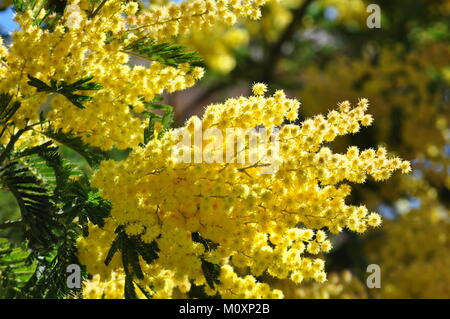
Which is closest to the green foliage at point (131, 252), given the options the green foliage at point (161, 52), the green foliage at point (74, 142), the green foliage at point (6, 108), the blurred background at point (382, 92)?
the green foliage at point (74, 142)

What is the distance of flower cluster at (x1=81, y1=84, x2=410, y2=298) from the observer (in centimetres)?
209

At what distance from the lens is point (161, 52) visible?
2621mm

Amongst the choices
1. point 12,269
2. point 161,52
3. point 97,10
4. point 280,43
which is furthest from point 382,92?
point 12,269

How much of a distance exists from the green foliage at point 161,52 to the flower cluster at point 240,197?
1.39ft

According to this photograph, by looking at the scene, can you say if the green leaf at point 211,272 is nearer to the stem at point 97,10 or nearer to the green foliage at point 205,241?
the green foliage at point 205,241

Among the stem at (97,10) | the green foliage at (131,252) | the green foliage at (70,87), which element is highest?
the stem at (97,10)

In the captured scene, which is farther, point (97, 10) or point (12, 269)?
point (12, 269)

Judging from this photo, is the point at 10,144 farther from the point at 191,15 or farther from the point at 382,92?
the point at 382,92

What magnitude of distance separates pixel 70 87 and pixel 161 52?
0.46 metres

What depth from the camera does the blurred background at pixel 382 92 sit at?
5.30 metres

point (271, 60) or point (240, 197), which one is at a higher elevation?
point (271, 60)

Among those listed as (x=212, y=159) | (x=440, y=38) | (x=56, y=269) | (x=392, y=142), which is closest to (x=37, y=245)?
(x=56, y=269)

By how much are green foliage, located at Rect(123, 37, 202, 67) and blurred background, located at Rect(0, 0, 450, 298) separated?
152 centimetres
